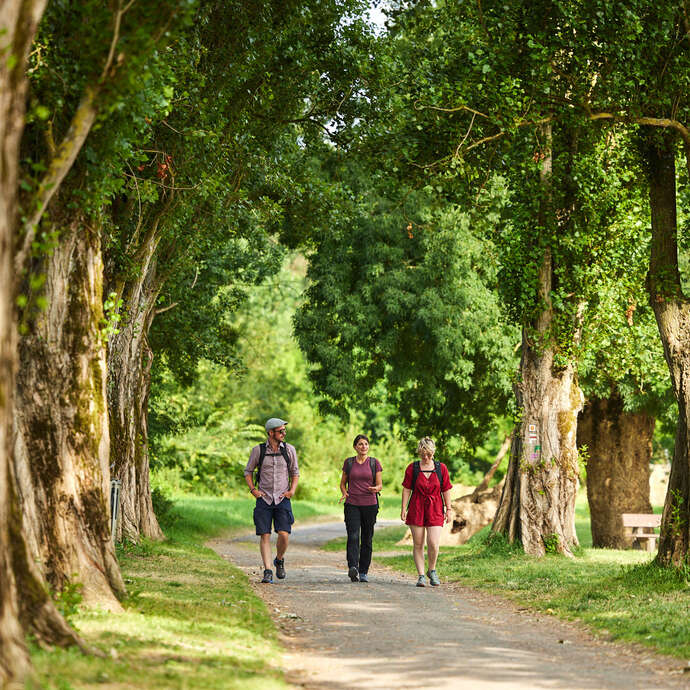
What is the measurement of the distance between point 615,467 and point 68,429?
18894 mm

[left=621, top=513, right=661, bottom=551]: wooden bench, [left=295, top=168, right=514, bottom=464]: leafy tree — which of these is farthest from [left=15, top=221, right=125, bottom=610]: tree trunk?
[left=621, top=513, right=661, bottom=551]: wooden bench

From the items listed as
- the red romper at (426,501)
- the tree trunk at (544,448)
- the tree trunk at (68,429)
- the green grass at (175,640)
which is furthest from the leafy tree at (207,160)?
the tree trunk at (544,448)

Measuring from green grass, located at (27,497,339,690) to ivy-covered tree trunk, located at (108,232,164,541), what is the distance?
10.3 ft

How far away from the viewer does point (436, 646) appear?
8156 millimetres

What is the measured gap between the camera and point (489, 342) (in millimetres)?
24375

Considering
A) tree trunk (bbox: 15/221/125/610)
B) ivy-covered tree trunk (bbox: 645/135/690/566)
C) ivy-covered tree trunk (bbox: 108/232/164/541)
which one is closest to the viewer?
tree trunk (bbox: 15/221/125/610)

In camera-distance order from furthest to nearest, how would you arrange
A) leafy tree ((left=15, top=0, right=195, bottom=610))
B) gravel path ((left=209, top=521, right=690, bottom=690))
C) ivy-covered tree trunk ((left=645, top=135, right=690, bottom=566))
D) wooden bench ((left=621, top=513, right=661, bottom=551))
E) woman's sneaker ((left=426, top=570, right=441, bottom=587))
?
wooden bench ((left=621, top=513, right=661, bottom=551)), woman's sneaker ((left=426, top=570, right=441, bottom=587)), ivy-covered tree trunk ((left=645, top=135, right=690, bottom=566)), leafy tree ((left=15, top=0, right=195, bottom=610)), gravel path ((left=209, top=521, right=690, bottom=690))

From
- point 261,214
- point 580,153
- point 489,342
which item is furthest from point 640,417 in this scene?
point 261,214

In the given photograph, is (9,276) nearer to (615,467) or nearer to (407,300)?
(407,300)

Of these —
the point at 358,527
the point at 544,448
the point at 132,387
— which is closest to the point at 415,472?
the point at 358,527

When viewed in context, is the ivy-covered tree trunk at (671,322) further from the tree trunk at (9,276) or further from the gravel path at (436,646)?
the tree trunk at (9,276)

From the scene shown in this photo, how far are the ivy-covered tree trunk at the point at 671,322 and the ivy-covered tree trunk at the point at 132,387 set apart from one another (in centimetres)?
689

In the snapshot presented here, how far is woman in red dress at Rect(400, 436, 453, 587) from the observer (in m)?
13.5

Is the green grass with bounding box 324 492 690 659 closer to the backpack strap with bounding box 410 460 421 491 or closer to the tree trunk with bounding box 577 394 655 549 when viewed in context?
the backpack strap with bounding box 410 460 421 491
